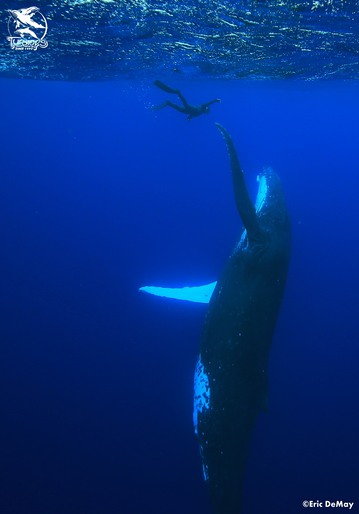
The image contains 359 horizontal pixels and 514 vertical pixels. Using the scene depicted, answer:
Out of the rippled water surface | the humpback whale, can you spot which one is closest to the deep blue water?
the rippled water surface

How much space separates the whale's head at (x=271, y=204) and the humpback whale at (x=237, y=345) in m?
Answer: 0.03

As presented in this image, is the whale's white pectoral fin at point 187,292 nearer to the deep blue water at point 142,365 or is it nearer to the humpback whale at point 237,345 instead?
the humpback whale at point 237,345

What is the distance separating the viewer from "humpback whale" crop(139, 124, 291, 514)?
420cm

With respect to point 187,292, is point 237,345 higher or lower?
lower

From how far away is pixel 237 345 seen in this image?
4.73 metres

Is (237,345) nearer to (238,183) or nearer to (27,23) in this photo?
(238,183)

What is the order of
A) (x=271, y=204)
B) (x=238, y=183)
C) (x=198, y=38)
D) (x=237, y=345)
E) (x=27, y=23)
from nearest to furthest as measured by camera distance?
(x=238, y=183)
(x=237, y=345)
(x=271, y=204)
(x=27, y=23)
(x=198, y=38)

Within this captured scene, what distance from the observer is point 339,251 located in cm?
3169

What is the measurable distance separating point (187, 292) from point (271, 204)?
204cm

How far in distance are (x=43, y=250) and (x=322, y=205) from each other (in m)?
29.3

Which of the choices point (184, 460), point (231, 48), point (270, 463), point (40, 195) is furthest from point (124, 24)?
point (40, 195)

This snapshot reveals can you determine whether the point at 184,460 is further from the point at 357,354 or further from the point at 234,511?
the point at 357,354

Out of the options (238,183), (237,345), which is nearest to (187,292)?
(237,345)

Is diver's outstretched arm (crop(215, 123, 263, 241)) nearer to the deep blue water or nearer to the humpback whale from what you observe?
the humpback whale
